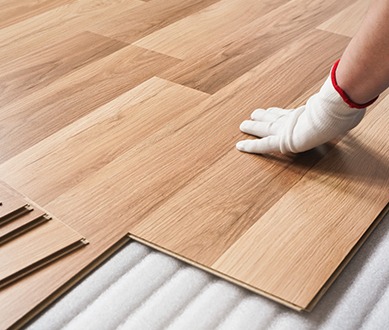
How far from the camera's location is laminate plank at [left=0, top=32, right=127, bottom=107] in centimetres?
153

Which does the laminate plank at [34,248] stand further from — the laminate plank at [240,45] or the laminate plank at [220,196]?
the laminate plank at [240,45]

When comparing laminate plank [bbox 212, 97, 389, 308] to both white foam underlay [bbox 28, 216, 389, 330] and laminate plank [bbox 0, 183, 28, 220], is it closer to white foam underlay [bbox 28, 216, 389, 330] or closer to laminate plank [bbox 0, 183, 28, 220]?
white foam underlay [bbox 28, 216, 389, 330]

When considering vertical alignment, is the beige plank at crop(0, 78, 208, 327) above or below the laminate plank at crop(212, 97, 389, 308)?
above

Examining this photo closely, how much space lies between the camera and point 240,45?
5.62 ft

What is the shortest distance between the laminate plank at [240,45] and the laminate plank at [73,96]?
0.21 ft

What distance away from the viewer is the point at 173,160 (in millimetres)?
1246

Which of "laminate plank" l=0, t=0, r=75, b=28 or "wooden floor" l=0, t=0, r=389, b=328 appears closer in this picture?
"wooden floor" l=0, t=0, r=389, b=328

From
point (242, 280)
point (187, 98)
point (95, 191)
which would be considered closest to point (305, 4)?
point (187, 98)

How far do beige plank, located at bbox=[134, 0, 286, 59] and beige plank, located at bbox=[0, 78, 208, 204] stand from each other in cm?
21

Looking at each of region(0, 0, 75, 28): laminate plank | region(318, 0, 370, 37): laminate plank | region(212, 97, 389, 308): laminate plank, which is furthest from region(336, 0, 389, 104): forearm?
region(0, 0, 75, 28): laminate plank

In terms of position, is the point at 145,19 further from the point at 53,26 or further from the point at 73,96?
the point at 73,96

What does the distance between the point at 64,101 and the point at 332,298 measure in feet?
2.57

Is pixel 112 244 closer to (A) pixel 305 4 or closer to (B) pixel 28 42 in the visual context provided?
(B) pixel 28 42

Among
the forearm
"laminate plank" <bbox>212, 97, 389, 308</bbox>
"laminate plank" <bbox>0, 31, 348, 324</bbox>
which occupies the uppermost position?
the forearm
